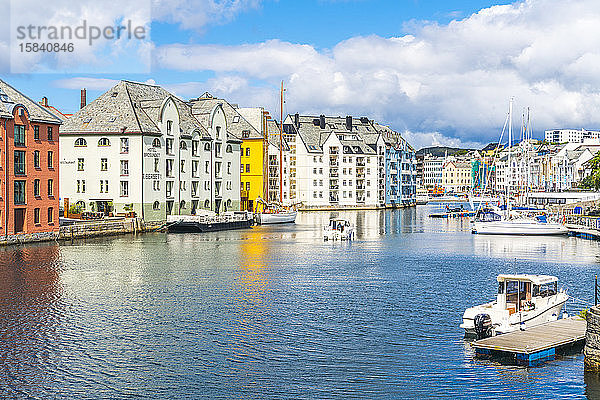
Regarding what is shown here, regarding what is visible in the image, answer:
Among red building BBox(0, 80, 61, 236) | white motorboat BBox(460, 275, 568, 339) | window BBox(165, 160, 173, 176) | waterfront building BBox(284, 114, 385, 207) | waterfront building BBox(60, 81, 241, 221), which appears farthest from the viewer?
waterfront building BBox(284, 114, 385, 207)

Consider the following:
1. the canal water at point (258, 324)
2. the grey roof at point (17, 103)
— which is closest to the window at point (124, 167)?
the grey roof at point (17, 103)

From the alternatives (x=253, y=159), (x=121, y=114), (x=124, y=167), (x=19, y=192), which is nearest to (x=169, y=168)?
(x=124, y=167)

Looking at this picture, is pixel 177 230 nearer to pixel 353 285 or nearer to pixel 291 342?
pixel 353 285

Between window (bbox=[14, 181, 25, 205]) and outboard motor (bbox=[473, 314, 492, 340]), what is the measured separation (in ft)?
200

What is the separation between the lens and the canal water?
1208 inches

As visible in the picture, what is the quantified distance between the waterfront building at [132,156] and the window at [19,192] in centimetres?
2232

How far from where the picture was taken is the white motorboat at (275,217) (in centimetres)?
12788

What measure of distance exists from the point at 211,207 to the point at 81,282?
228 ft

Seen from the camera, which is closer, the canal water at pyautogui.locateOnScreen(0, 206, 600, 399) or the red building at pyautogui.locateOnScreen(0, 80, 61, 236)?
the canal water at pyautogui.locateOnScreen(0, 206, 600, 399)

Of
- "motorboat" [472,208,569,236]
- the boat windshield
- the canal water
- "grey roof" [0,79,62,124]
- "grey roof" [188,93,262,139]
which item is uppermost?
"grey roof" [188,93,262,139]

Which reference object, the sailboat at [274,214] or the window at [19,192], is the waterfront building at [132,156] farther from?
the window at [19,192]

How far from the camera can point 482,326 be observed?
36625 millimetres

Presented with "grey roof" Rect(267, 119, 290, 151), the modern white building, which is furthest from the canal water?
the modern white building

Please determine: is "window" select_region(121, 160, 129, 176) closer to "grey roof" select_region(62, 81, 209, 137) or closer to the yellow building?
"grey roof" select_region(62, 81, 209, 137)
